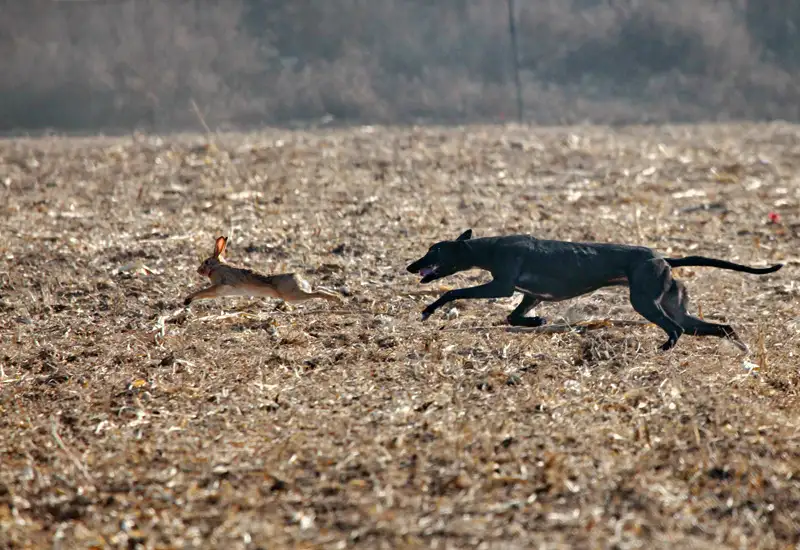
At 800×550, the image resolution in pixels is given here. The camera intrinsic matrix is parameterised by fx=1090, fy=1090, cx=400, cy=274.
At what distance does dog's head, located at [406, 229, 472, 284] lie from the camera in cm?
767

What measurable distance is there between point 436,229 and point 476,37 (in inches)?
792

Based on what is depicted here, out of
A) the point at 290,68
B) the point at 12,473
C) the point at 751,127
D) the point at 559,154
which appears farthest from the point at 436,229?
the point at 290,68

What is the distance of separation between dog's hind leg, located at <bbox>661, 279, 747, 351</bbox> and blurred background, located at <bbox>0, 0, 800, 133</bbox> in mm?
15363

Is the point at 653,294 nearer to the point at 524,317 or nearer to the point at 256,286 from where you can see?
the point at 524,317

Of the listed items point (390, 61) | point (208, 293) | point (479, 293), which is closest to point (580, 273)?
point (479, 293)

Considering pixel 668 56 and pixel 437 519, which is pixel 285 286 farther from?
pixel 668 56

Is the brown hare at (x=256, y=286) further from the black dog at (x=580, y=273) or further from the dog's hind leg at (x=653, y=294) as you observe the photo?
the dog's hind leg at (x=653, y=294)

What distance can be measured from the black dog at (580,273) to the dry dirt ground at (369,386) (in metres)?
0.21

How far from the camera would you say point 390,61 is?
94.7ft

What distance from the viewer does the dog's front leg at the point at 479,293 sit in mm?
7336

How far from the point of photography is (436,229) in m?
11.1

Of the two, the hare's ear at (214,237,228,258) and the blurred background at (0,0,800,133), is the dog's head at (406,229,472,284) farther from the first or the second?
the blurred background at (0,0,800,133)

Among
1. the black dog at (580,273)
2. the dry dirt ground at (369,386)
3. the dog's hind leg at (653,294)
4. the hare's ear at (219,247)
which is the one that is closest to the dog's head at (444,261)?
the black dog at (580,273)

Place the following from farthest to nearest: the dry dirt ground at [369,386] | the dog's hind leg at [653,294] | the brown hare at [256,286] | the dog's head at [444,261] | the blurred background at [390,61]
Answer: the blurred background at [390,61], the brown hare at [256,286], the dog's head at [444,261], the dog's hind leg at [653,294], the dry dirt ground at [369,386]
